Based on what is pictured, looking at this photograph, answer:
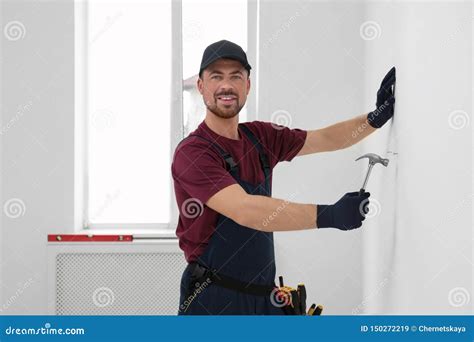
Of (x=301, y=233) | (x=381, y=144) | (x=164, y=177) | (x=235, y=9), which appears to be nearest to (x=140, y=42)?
(x=235, y=9)

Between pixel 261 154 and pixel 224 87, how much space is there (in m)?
0.25

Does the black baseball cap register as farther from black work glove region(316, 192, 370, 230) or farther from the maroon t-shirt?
black work glove region(316, 192, 370, 230)

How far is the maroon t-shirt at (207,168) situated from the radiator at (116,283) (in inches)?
41.0

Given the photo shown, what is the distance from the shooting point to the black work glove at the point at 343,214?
159 centimetres

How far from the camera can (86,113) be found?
316 cm

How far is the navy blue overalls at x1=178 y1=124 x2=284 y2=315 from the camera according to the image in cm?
185

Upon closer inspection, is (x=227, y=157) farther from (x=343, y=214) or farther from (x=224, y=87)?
(x=343, y=214)

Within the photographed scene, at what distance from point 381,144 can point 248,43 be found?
1.11 metres

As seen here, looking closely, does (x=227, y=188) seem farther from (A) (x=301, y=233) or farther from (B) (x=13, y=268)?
(B) (x=13, y=268)

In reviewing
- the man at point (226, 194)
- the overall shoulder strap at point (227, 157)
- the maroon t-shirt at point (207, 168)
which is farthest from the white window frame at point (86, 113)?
the overall shoulder strap at point (227, 157)

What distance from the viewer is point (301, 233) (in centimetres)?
283

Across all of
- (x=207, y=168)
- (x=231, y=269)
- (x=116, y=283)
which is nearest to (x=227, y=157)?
(x=207, y=168)

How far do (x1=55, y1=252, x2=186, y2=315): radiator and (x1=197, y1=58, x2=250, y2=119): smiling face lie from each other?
120 cm

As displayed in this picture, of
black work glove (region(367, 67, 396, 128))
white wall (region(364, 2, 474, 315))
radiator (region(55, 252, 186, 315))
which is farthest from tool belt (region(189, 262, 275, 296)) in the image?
radiator (region(55, 252, 186, 315))
